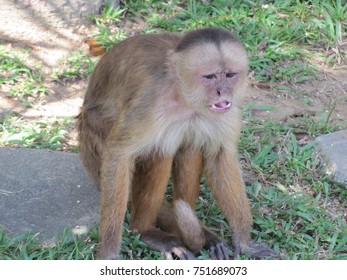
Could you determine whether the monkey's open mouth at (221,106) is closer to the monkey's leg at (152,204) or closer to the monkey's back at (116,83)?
the monkey's back at (116,83)

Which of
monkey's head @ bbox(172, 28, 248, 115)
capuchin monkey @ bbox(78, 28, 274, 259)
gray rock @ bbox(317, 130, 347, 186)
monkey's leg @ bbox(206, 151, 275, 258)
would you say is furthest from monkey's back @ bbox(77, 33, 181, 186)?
gray rock @ bbox(317, 130, 347, 186)

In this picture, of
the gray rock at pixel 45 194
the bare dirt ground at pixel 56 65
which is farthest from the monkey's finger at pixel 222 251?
the bare dirt ground at pixel 56 65

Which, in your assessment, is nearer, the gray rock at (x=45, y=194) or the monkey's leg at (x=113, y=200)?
the monkey's leg at (x=113, y=200)

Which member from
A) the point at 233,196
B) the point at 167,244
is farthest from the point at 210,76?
the point at 167,244

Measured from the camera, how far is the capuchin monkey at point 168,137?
4.79 m

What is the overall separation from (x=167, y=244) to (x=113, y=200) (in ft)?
1.80

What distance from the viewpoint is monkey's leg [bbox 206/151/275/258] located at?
17.6 ft

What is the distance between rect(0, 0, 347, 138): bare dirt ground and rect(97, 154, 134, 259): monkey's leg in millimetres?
2209

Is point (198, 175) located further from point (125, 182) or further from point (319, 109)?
point (319, 109)

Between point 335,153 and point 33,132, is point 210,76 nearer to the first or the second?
point 335,153

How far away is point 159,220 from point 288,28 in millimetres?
3548

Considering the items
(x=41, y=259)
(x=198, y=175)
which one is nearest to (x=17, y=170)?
(x=41, y=259)

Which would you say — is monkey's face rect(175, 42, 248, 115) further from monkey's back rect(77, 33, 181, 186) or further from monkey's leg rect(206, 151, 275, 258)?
monkey's leg rect(206, 151, 275, 258)

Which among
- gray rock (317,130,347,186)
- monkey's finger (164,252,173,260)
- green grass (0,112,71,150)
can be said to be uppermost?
gray rock (317,130,347,186)
